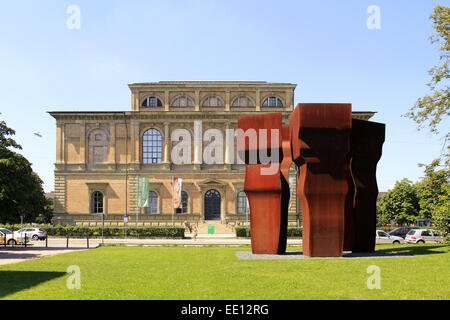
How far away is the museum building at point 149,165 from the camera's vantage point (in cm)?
5125

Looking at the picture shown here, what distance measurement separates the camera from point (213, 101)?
53.5 m

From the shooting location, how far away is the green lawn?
10484mm

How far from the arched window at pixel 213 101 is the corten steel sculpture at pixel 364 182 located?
33268 millimetres

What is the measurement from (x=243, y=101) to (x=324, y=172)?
3513cm

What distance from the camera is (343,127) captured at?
63.2 ft

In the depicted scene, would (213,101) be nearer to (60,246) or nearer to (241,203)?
(241,203)

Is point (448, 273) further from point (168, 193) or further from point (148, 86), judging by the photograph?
point (148, 86)

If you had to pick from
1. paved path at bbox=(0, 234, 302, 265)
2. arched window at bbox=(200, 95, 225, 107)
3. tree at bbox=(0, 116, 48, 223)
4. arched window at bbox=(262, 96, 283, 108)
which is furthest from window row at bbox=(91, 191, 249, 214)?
tree at bbox=(0, 116, 48, 223)

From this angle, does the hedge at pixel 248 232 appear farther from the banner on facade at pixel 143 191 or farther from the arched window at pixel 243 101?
the arched window at pixel 243 101

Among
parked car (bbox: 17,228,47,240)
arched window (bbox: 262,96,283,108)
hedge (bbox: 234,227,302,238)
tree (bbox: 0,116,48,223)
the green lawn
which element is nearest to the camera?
the green lawn

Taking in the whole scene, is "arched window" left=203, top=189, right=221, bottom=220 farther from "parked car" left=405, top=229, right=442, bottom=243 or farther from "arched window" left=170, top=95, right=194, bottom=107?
"parked car" left=405, top=229, right=442, bottom=243

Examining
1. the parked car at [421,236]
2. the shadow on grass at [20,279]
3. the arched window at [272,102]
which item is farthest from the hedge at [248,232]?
the shadow on grass at [20,279]

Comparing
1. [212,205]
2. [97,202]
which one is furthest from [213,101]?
[97,202]

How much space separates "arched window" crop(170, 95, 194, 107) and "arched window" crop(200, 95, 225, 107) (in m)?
1.62
